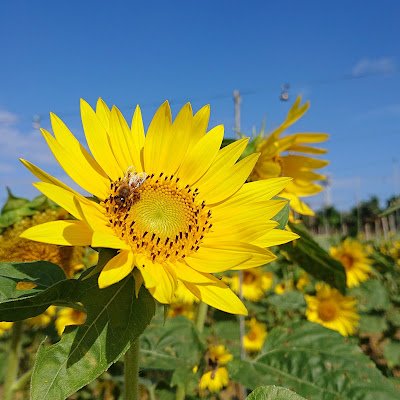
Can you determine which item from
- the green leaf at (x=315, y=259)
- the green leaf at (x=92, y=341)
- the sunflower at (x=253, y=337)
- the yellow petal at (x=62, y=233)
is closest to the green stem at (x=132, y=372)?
the green leaf at (x=92, y=341)

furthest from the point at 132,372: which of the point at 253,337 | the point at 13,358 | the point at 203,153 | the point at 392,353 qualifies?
the point at 392,353

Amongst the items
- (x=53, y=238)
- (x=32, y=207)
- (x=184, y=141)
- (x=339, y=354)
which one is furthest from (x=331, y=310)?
(x=53, y=238)

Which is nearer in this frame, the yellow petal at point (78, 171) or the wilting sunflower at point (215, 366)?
the yellow petal at point (78, 171)

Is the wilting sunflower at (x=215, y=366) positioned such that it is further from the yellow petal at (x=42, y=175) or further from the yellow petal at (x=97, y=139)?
the yellow petal at (x=42, y=175)

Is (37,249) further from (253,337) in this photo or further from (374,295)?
(374,295)

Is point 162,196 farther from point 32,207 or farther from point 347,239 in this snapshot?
point 347,239

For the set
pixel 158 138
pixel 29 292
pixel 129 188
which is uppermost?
pixel 158 138
